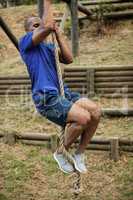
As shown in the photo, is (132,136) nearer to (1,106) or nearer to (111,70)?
(111,70)

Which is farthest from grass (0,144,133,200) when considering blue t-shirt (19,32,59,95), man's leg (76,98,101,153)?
blue t-shirt (19,32,59,95)

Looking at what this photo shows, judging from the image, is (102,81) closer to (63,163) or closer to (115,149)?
(115,149)

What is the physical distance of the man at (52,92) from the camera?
5812 mm

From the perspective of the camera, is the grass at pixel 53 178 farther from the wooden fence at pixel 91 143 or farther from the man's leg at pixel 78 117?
the man's leg at pixel 78 117

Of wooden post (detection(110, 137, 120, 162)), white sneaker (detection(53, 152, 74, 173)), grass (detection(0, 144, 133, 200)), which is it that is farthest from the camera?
wooden post (detection(110, 137, 120, 162))

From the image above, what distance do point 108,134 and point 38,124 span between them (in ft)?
4.85

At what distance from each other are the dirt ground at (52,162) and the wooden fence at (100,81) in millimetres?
260

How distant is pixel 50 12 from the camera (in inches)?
226

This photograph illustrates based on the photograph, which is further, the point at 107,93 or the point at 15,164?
the point at 107,93

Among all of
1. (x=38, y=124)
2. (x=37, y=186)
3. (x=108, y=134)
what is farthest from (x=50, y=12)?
(x=38, y=124)

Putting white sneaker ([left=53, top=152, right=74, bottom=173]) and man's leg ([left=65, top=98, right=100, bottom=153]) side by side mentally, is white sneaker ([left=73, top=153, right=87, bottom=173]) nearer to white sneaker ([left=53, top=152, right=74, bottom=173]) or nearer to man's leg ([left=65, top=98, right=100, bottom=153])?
white sneaker ([left=53, top=152, right=74, bottom=173])

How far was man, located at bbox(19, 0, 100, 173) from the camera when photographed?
5812 mm

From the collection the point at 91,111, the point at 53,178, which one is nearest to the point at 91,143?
the point at 53,178

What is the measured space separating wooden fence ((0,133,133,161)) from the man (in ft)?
8.18
